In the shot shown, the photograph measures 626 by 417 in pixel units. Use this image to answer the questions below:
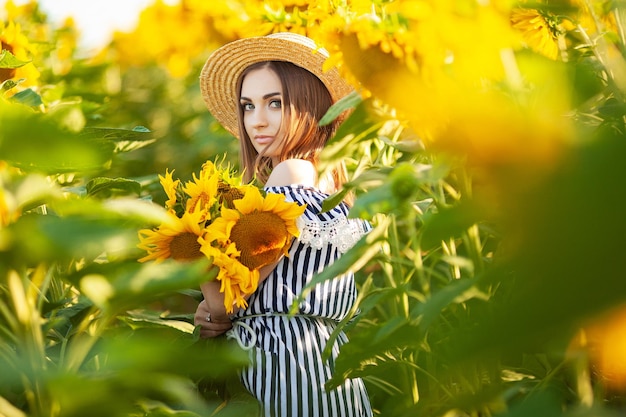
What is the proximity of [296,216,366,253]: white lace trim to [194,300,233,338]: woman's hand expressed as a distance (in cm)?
23

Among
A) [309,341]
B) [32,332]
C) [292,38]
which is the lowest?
[309,341]

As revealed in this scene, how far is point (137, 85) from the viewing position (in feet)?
14.6

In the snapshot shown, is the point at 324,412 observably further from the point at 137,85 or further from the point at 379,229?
the point at 137,85

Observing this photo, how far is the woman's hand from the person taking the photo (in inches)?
61.7

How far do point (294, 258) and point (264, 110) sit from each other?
0.44 meters

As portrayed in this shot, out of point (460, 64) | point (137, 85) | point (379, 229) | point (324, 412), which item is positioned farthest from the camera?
point (137, 85)

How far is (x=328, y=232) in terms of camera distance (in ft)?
5.13

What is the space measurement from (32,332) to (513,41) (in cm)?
53

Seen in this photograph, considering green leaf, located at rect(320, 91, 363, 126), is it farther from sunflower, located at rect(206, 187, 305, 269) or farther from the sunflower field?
sunflower, located at rect(206, 187, 305, 269)

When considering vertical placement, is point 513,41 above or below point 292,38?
below

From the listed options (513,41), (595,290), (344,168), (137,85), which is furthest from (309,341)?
(137,85)

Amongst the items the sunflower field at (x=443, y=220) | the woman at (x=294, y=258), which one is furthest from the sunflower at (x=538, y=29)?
the woman at (x=294, y=258)

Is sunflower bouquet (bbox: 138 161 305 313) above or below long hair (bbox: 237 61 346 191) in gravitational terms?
below

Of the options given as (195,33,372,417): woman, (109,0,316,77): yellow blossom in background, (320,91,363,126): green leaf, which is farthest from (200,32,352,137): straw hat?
(320,91,363,126): green leaf
